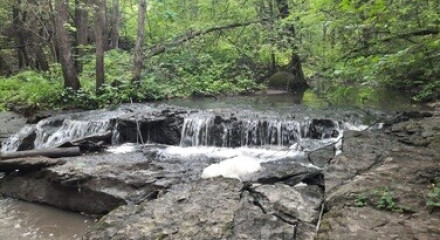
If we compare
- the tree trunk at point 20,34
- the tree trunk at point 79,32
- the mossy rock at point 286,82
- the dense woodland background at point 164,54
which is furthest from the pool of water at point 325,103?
the tree trunk at point 20,34

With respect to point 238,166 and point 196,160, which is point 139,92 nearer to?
point 196,160

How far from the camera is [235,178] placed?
530 centimetres

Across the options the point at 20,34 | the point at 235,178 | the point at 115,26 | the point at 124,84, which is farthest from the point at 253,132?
the point at 115,26

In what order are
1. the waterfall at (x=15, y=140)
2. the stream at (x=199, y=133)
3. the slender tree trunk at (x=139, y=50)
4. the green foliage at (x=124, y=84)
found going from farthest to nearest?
1. the slender tree trunk at (x=139, y=50)
2. the green foliage at (x=124, y=84)
3. the waterfall at (x=15, y=140)
4. the stream at (x=199, y=133)

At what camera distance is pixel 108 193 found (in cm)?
580

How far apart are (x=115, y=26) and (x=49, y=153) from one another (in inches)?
708

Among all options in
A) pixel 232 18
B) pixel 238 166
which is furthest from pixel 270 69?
pixel 238 166

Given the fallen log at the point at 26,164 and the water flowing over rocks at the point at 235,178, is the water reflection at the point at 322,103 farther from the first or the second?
the fallen log at the point at 26,164

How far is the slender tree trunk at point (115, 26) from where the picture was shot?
74.7 ft

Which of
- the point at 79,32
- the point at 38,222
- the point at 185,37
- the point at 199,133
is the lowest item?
the point at 38,222

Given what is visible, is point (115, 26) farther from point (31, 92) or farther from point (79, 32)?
point (31, 92)

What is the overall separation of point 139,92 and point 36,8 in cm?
613

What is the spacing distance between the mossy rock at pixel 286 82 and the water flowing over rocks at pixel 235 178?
8.83 meters

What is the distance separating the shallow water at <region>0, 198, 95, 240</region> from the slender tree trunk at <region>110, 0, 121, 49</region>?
18.2 m
